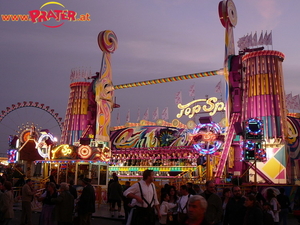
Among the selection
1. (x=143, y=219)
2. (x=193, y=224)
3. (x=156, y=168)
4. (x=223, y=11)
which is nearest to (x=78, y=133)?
(x=156, y=168)

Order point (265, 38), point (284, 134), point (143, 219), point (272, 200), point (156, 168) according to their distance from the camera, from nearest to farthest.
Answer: point (143, 219) → point (272, 200) → point (284, 134) → point (265, 38) → point (156, 168)

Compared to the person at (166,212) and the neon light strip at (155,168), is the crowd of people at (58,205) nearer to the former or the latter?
the person at (166,212)

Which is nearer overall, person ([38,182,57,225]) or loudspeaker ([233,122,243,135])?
person ([38,182,57,225])

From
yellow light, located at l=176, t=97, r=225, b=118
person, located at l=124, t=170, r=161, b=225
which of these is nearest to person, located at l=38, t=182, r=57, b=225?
person, located at l=124, t=170, r=161, b=225

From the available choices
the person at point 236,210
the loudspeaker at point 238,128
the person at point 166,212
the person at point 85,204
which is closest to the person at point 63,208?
the person at point 85,204

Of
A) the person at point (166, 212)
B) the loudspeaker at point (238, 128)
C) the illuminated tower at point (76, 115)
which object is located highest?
the illuminated tower at point (76, 115)

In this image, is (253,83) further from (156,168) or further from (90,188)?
(90,188)

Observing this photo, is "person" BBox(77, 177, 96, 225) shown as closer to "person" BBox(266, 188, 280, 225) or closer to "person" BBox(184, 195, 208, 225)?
"person" BBox(266, 188, 280, 225)

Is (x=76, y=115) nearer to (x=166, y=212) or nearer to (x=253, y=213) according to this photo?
(x=166, y=212)

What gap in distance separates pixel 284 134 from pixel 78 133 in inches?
805

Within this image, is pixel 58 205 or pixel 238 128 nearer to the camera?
pixel 58 205

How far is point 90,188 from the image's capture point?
9.60 metres

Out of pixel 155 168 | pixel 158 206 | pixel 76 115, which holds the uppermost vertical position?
pixel 76 115

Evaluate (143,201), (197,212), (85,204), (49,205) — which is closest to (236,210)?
(143,201)
